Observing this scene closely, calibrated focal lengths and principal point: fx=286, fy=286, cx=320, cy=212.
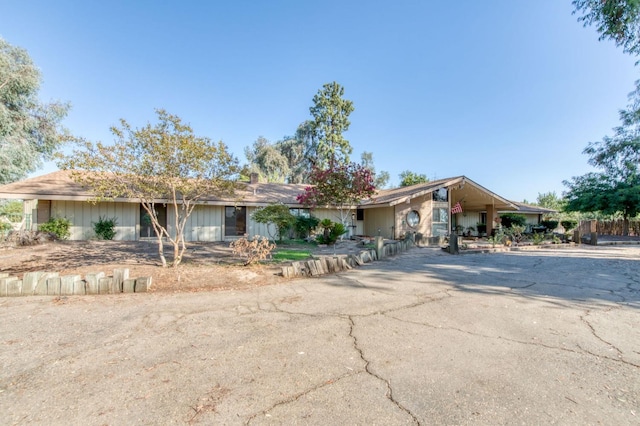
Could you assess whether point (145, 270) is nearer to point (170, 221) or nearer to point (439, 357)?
point (439, 357)

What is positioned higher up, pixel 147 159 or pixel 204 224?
pixel 147 159

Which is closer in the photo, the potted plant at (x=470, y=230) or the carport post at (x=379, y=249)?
the carport post at (x=379, y=249)

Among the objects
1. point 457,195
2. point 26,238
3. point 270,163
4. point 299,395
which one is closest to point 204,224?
point 26,238

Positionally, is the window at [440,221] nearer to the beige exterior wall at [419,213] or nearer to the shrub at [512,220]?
the beige exterior wall at [419,213]

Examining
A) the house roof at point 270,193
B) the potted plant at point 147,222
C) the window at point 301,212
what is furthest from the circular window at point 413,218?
the potted plant at point 147,222

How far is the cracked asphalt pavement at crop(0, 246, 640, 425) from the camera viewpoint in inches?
88.8

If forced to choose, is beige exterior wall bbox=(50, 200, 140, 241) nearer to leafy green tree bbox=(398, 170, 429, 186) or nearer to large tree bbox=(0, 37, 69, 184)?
large tree bbox=(0, 37, 69, 184)

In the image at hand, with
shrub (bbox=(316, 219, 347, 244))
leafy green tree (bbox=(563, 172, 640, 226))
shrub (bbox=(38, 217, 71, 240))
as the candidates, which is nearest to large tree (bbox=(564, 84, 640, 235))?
leafy green tree (bbox=(563, 172, 640, 226))

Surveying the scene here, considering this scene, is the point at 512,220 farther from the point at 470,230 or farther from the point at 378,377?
the point at 378,377

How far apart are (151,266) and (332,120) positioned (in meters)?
27.2

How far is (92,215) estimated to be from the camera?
49.0 ft

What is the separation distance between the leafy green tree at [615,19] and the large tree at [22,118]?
82.0 ft

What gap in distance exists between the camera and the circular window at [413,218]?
17.4 meters

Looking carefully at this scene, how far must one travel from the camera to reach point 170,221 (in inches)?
639
